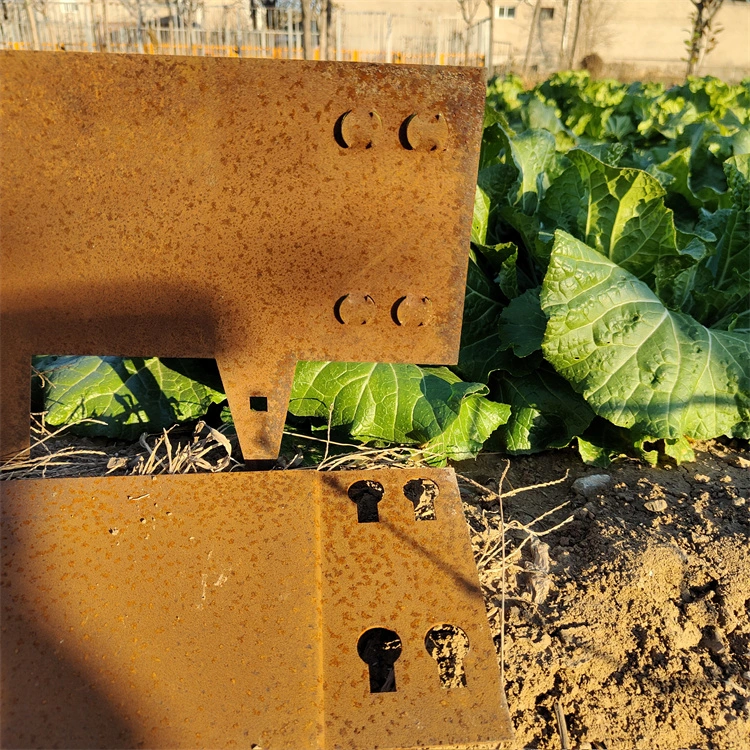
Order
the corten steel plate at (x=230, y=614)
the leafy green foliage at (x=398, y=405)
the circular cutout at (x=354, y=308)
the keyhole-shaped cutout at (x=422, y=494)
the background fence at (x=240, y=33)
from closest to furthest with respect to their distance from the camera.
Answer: the corten steel plate at (x=230, y=614)
the circular cutout at (x=354, y=308)
the keyhole-shaped cutout at (x=422, y=494)
the leafy green foliage at (x=398, y=405)
the background fence at (x=240, y=33)

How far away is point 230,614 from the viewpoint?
1.53 meters

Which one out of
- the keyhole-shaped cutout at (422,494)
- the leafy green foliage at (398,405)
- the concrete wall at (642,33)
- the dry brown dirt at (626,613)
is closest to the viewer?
the dry brown dirt at (626,613)

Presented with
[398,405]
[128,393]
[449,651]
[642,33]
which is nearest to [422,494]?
[398,405]

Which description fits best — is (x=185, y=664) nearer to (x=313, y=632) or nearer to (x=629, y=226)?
(x=313, y=632)

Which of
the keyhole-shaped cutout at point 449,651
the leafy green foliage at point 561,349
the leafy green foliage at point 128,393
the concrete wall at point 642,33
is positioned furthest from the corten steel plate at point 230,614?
the concrete wall at point 642,33

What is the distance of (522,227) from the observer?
2.79 meters

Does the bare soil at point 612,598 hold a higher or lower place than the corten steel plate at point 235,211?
lower

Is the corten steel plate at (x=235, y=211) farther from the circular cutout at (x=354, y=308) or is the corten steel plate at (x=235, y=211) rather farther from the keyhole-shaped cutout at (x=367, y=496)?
the keyhole-shaped cutout at (x=367, y=496)

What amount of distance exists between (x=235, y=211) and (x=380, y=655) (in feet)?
3.71

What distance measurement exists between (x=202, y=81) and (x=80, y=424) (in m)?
1.33

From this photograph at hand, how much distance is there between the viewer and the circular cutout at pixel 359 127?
167cm

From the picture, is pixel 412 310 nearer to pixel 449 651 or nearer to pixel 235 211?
pixel 235 211

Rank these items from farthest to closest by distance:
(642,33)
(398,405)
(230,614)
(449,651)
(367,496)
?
1. (642,33)
2. (398,405)
3. (367,496)
4. (449,651)
5. (230,614)

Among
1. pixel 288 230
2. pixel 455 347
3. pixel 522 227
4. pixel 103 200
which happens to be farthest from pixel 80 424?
pixel 522 227
